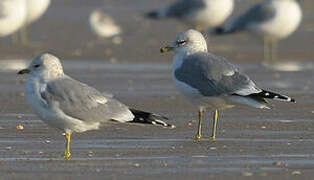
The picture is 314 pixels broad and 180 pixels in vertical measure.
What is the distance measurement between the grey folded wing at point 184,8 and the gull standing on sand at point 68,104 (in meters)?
11.2

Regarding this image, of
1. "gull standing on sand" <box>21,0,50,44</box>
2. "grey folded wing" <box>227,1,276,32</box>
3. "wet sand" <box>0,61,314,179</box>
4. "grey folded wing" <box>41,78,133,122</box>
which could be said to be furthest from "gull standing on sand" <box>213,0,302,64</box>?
"grey folded wing" <box>41,78,133,122</box>

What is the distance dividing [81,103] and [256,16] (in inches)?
379

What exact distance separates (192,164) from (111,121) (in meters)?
0.91

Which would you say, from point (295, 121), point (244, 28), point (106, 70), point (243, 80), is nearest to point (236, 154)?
point (243, 80)

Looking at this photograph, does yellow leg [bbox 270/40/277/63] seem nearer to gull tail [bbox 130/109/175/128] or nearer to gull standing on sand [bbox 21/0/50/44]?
gull standing on sand [bbox 21/0/50/44]

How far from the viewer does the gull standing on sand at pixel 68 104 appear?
7598 mm

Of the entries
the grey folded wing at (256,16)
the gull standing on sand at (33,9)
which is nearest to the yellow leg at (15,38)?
the gull standing on sand at (33,9)

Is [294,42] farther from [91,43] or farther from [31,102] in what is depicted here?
[31,102]

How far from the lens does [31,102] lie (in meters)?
7.69

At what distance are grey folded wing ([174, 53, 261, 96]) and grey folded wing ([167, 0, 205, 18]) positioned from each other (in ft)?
33.2

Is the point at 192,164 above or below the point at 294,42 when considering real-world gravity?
below

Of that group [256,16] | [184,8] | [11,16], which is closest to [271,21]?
[256,16]

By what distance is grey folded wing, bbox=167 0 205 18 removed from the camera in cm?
1897

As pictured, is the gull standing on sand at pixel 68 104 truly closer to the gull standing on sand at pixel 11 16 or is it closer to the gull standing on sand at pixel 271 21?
the gull standing on sand at pixel 271 21
